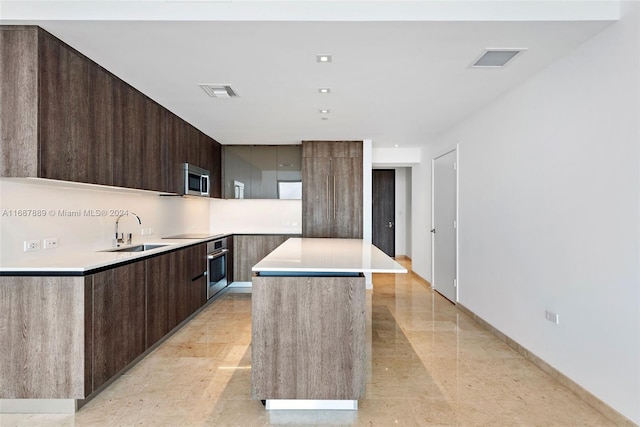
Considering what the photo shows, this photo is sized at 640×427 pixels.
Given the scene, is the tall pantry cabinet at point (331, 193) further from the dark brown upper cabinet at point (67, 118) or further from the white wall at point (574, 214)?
the dark brown upper cabinet at point (67, 118)


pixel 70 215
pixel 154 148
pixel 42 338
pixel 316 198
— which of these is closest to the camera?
pixel 42 338

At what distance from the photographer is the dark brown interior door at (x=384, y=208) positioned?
8945mm

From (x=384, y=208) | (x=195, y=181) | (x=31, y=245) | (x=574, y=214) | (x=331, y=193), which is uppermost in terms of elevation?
(x=195, y=181)

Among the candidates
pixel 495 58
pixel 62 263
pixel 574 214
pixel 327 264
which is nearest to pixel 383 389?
pixel 327 264

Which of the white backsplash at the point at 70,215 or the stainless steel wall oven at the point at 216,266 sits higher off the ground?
the white backsplash at the point at 70,215

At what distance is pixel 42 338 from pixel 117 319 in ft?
1.40

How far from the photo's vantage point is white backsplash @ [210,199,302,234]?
6.09 metres

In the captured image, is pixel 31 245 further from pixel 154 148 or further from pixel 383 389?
pixel 383 389

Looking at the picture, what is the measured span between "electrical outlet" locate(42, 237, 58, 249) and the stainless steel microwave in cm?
169

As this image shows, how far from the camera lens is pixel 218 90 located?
127 inches

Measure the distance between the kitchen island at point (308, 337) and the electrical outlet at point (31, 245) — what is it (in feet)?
5.54

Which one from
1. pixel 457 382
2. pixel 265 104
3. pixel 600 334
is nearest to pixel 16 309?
pixel 265 104

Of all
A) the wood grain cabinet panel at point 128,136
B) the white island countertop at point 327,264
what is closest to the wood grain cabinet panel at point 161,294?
the wood grain cabinet panel at point 128,136

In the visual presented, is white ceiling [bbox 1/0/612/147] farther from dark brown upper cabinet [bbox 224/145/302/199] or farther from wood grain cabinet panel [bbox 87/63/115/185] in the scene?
dark brown upper cabinet [bbox 224/145/302/199]
